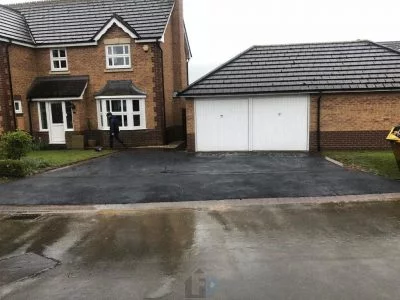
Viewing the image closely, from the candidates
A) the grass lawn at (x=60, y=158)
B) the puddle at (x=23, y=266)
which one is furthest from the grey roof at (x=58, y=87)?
the puddle at (x=23, y=266)

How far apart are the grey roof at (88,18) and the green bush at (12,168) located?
31.8 feet

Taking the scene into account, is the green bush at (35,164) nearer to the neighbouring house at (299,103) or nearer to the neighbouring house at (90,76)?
the neighbouring house at (90,76)

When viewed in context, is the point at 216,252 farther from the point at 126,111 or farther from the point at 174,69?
the point at 174,69

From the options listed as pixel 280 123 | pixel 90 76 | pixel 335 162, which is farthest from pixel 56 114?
pixel 335 162

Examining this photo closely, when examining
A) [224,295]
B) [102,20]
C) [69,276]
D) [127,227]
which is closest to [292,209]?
[127,227]

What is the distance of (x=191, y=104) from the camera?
55.5 ft

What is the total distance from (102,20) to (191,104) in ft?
27.5

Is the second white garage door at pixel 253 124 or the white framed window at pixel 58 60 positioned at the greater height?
the white framed window at pixel 58 60

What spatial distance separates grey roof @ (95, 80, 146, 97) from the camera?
19250 mm

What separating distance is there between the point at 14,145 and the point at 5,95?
6842 millimetres

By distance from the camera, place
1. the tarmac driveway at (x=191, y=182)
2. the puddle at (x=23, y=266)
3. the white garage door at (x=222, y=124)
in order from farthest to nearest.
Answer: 1. the white garage door at (x=222, y=124)
2. the tarmac driveway at (x=191, y=182)
3. the puddle at (x=23, y=266)

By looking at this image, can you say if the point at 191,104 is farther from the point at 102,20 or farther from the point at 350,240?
the point at 350,240

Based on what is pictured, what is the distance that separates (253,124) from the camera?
16.8 meters

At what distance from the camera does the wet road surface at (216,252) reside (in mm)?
4777
